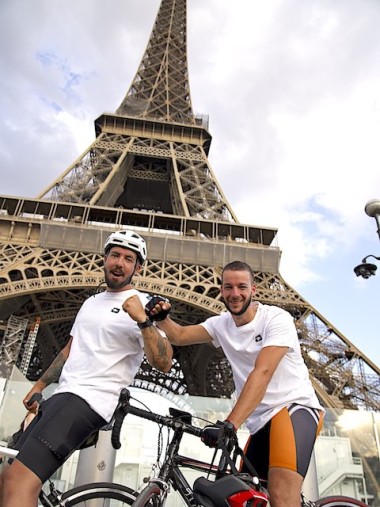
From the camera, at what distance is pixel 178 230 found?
16.6 metres

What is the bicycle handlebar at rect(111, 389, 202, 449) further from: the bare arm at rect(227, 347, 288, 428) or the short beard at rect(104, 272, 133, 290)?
the short beard at rect(104, 272, 133, 290)

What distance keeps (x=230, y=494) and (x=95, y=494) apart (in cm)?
77

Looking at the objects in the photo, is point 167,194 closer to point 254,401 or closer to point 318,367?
point 318,367

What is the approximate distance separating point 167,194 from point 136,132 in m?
3.80

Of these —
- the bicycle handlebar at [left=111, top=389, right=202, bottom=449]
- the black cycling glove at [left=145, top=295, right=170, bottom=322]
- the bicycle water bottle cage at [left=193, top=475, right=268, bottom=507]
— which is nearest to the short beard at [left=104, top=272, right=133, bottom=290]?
→ the black cycling glove at [left=145, top=295, right=170, bottom=322]

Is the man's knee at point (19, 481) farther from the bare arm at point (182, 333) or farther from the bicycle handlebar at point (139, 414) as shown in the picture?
the bare arm at point (182, 333)

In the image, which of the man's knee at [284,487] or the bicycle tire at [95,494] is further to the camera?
the bicycle tire at [95,494]

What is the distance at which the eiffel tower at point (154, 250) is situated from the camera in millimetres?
11914

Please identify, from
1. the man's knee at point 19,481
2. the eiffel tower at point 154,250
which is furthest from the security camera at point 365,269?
the man's knee at point 19,481

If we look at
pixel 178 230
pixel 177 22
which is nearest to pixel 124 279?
pixel 178 230

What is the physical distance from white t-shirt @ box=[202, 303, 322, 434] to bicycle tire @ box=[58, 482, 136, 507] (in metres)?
0.66

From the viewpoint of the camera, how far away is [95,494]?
1.82 metres

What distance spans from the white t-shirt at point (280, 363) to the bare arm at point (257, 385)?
0.05m

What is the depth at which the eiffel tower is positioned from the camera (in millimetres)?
11914
